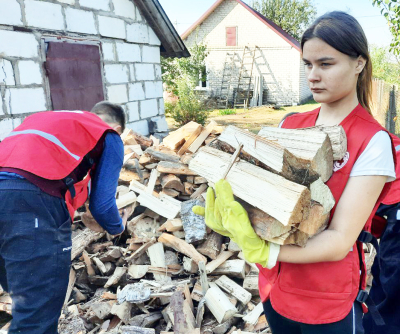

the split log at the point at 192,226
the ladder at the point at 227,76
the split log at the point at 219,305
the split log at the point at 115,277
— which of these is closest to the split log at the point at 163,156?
the split log at the point at 192,226

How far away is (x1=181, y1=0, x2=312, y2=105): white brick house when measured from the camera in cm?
2247

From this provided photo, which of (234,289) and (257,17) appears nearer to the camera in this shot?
(234,289)

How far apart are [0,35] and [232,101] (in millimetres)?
19511

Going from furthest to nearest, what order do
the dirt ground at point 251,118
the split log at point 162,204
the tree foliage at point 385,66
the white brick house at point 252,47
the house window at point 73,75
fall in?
the white brick house at point 252,47, the dirt ground at point 251,118, the tree foliage at point 385,66, the house window at point 73,75, the split log at point 162,204

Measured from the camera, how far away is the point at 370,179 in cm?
128

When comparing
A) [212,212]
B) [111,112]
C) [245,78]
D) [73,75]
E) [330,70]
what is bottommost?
[245,78]

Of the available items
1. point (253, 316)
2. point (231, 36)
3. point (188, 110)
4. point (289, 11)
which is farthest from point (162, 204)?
point (289, 11)

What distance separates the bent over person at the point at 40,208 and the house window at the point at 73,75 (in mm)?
3585

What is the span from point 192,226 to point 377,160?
9.00 ft

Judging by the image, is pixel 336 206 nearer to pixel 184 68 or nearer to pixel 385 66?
pixel 385 66

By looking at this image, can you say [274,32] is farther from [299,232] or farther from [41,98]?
[299,232]

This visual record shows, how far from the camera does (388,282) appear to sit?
95.2 inches

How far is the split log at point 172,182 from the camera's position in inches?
178

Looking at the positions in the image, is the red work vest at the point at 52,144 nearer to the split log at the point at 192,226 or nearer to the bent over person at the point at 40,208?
the bent over person at the point at 40,208
